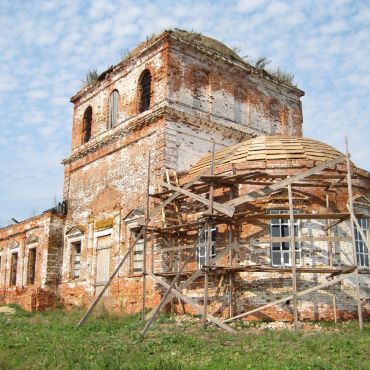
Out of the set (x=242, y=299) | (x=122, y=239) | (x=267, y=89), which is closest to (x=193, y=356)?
(x=242, y=299)

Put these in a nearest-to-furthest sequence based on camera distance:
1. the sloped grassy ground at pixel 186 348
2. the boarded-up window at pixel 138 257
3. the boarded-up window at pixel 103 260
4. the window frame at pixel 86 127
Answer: the sloped grassy ground at pixel 186 348, the boarded-up window at pixel 138 257, the boarded-up window at pixel 103 260, the window frame at pixel 86 127

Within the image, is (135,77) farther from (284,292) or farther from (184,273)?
(284,292)

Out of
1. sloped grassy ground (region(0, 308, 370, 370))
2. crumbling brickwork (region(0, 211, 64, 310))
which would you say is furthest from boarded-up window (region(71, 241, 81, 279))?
sloped grassy ground (region(0, 308, 370, 370))

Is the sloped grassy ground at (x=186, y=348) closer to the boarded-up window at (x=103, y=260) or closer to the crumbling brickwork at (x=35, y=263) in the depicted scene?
the boarded-up window at (x=103, y=260)

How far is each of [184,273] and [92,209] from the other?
655cm

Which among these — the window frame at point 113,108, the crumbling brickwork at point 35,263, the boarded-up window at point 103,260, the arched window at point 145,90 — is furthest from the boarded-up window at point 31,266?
the arched window at point 145,90

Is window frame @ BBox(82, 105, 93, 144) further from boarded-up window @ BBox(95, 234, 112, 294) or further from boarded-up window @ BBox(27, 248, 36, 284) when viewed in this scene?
boarded-up window @ BBox(27, 248, 36, 284)

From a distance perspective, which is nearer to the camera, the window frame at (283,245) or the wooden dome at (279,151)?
the window frame at (283,245)

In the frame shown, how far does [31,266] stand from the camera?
73.2 ft

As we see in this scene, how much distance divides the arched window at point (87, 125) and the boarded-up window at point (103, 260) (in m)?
5.06

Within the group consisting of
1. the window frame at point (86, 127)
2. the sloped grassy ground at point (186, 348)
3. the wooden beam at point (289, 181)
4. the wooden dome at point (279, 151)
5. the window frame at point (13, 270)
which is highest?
the window frame at point (86, 127)

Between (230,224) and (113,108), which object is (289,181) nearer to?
(230,224)

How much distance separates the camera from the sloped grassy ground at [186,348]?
793 centimetres

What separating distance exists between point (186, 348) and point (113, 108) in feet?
41.6
